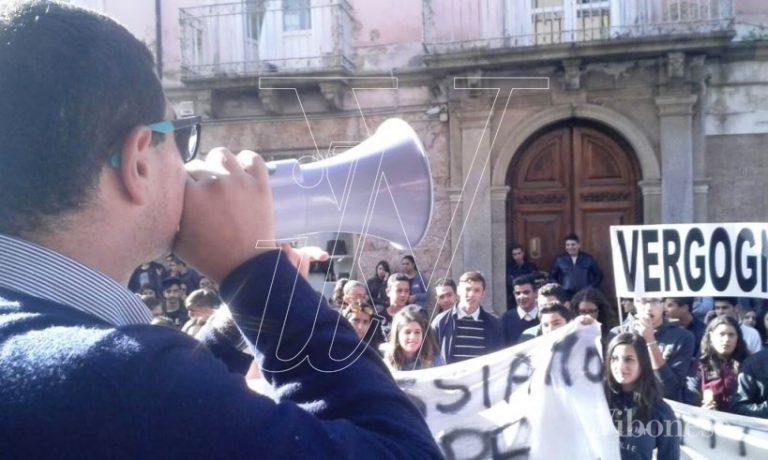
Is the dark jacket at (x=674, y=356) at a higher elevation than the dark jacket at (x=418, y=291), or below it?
below

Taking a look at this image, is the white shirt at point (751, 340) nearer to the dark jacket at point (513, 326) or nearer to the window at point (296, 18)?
the dark jacket at point (513, 326)

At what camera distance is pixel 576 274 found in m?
8.36

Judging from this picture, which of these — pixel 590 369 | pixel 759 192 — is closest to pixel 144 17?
pixel 759 192

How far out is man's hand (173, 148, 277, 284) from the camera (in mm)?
908

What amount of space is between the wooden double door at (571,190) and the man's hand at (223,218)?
917 cm

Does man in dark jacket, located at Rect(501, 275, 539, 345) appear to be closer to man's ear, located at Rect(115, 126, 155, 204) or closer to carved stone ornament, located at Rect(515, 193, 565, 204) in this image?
carved stone ornament, located at Rect(515, 193, 565, 204)

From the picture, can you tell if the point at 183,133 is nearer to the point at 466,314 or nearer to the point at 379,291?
the point at 466,314

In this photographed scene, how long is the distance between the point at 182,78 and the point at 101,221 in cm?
957

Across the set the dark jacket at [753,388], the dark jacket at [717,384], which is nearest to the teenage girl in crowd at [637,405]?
the dark jacket at [753,388]

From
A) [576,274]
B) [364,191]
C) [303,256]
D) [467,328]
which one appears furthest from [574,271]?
[303,256]

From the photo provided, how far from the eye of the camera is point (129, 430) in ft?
2.23

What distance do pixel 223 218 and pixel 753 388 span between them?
183 inches

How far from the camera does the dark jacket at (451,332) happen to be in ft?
17.8

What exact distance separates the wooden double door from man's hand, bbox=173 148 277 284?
917cm
